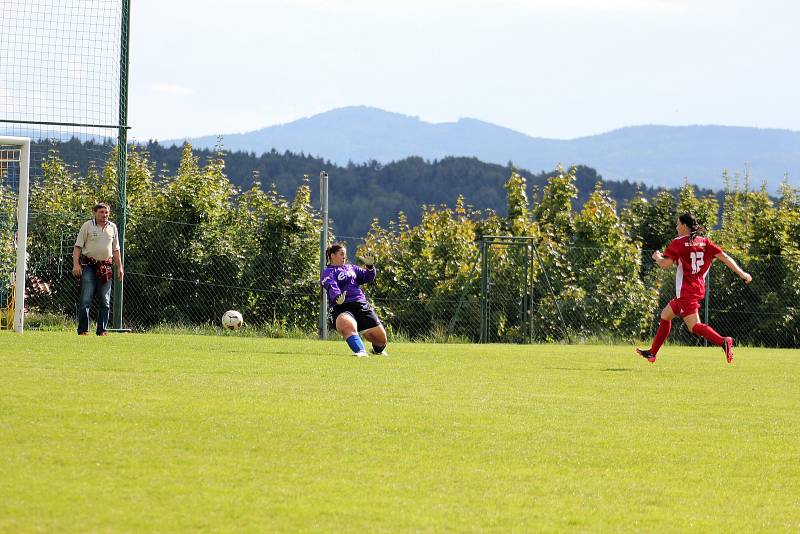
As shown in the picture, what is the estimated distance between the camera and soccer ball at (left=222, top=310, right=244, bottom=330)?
830 inches

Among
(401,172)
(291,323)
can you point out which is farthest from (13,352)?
(401,172)

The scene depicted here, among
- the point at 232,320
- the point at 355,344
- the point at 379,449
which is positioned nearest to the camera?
the point at 379,449

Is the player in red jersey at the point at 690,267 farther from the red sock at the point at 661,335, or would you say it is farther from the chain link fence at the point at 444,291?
the chain link fence at the point at 444,291

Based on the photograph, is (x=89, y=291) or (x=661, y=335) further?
(x=89, y=291)

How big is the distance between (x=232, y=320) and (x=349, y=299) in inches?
224

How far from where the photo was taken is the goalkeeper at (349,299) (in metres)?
15.7

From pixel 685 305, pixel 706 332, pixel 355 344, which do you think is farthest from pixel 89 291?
pixel 706 332

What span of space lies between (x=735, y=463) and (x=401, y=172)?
119088 mm

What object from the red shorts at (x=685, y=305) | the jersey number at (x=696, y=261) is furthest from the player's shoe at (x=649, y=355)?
the jersey number at (x=696, y=261)

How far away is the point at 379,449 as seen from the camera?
7.71 metres

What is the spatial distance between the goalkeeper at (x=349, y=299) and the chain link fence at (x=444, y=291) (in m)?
6.23

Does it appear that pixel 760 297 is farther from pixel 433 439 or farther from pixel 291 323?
pixel 433 439

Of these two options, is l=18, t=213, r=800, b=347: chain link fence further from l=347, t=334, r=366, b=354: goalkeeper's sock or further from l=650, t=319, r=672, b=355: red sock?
l=650, t=319, r=672, b=355: red sock

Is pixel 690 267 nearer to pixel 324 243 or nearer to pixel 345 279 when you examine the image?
pixel 345 279
